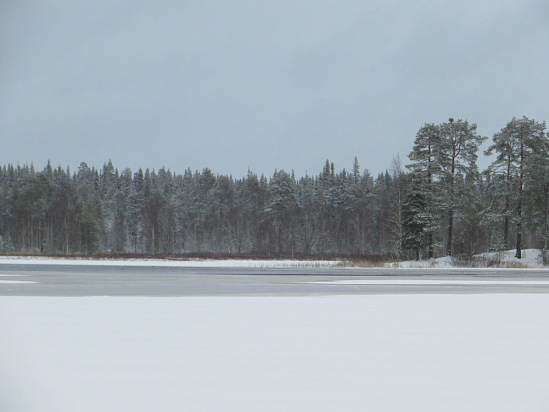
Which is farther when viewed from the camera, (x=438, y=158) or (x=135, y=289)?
(x=438, y=158)

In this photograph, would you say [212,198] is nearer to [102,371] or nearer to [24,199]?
[24,199]

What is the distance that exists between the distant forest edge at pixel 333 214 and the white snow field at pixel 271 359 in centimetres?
4081

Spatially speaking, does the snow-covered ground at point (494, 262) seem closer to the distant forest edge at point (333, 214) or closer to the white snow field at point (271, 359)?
the distant forest edge at point (333, 214)

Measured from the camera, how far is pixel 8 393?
738cm

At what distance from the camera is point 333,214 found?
114562 millimetres

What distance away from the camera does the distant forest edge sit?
55375mm

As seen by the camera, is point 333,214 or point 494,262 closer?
point 494,262

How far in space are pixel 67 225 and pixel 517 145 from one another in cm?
8082

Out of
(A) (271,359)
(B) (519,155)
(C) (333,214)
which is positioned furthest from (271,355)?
(C) (333,214)

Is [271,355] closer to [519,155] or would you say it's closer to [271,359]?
[271,359]

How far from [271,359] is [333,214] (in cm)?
10645

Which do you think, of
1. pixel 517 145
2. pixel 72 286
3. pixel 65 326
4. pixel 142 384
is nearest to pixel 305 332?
pixel 142 384

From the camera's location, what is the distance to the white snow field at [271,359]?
275 inches

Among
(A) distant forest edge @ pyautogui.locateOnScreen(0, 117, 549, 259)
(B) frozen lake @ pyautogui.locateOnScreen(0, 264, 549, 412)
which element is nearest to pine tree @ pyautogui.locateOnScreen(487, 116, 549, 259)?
(A) distant forest edge @ pyautogui.locateOnScreen(0, 117, 549, 259)
